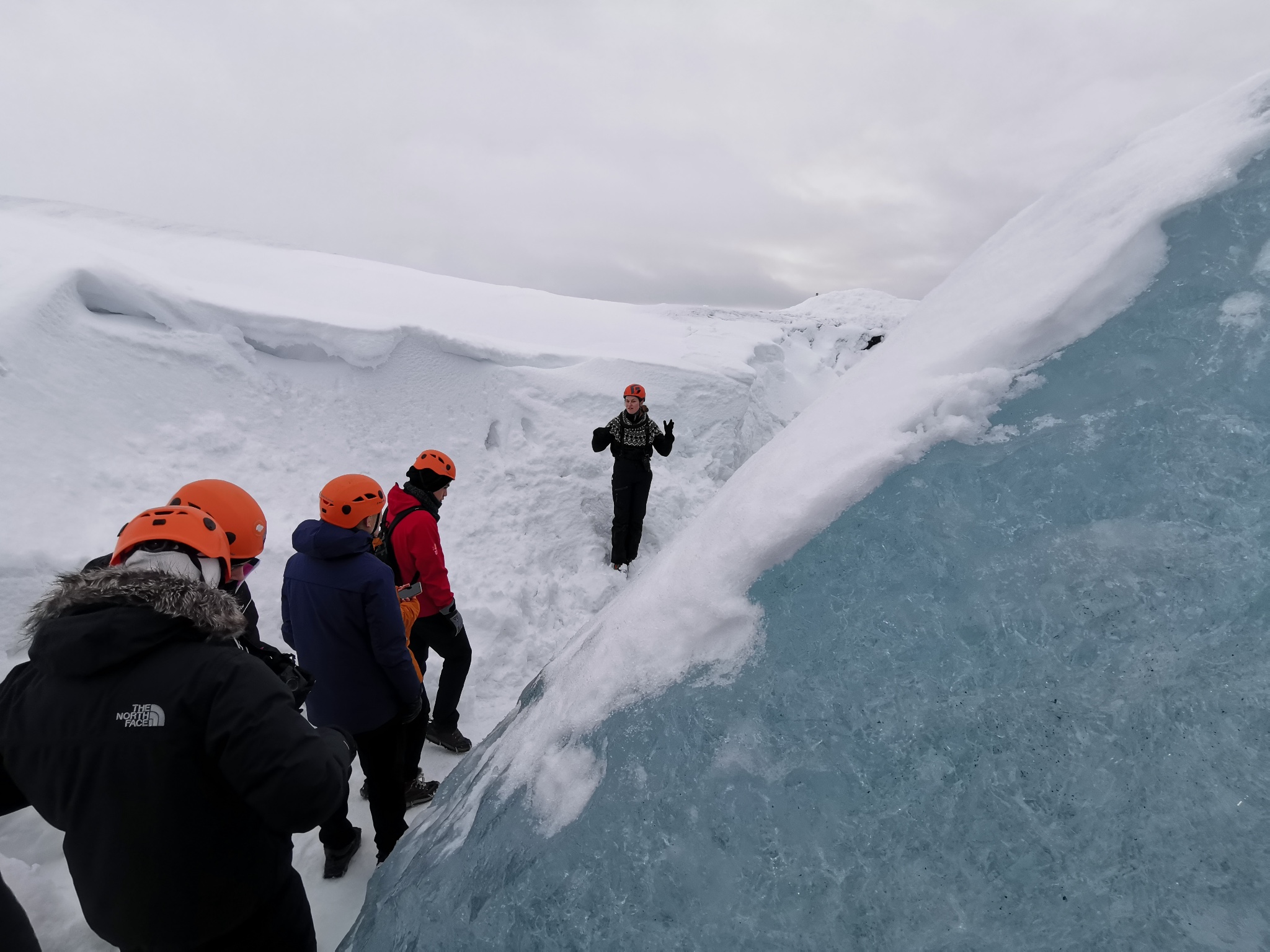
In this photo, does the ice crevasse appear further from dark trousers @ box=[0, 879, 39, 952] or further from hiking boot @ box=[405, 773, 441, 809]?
hiking boot @ box=[405, 773, 441, 809]

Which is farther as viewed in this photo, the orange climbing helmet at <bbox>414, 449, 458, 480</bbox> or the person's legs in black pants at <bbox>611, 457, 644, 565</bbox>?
the person's legs in black pants at <bbox>611, 457, 644, 565</bbox>

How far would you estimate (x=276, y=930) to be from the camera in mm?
1523

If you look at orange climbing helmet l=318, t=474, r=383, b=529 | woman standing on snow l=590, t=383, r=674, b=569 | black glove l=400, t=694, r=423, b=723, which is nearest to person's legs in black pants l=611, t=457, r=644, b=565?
woman standing on snow l=590, t=383, r=674, b=569

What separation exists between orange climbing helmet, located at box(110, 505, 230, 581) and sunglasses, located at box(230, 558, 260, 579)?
63cm

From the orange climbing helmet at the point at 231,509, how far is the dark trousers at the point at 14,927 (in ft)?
3.43

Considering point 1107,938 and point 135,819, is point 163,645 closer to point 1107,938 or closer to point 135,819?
point 135,819

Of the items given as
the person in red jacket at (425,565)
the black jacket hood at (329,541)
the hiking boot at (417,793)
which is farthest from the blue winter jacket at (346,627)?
the hiking boot at (417,793)

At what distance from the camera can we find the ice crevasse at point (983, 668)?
3.96 feet

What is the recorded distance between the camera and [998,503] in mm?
1522

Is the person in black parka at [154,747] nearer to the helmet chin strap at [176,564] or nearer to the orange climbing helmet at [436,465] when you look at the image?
the helmet chin strap at [176,564]

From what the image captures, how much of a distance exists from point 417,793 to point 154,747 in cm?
221

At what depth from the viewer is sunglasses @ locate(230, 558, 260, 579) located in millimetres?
2096

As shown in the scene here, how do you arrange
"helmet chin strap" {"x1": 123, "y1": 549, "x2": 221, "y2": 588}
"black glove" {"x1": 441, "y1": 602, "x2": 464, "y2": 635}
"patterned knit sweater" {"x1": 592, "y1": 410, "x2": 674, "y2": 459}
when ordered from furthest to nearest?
"patterned knit sweater" {"x1": 592, "y1": 410, "x2": 674, "y2": 459}
"black glove" {"x1": 441, "y1": 602, "x2": 464, "y2": 635}
"helmet chin strap" {"x1": 123, "y1": 549, "x2": 221, "y2": 588}

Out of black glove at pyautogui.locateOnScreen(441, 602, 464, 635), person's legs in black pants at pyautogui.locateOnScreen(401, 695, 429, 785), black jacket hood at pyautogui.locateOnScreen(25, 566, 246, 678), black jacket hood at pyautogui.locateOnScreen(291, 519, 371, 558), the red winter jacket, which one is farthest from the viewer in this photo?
black glove at pyautogui.locateOnScreen(441, 602, 464, 635)
